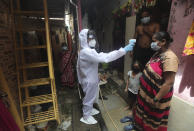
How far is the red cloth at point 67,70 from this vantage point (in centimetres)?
290

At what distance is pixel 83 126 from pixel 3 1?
2219mm

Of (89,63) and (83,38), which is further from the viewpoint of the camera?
(89,63)

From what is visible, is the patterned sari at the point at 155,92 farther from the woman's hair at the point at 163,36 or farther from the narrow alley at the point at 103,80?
the woman's hair at the point at 163,36

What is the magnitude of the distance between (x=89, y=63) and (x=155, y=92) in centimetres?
102

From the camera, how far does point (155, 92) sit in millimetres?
1226

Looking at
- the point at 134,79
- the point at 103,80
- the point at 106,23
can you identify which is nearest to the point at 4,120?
the point at 134,79

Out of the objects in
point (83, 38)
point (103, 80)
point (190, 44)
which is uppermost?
point (83, 38)

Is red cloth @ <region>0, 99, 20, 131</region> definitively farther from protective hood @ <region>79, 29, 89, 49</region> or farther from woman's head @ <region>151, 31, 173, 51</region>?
woman's head @ <region>151, 31, 173, 51</region>

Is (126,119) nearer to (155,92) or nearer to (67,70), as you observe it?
(155,92)

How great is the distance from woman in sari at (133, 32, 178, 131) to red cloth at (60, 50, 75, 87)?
6.70 ft

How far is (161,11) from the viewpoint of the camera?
5.01ft

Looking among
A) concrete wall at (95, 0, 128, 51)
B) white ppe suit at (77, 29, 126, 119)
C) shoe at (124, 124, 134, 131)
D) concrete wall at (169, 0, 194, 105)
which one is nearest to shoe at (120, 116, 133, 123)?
shoe at (124, 124, 134, 131)

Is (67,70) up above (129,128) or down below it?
above

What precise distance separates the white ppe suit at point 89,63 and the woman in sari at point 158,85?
0.46 metres
